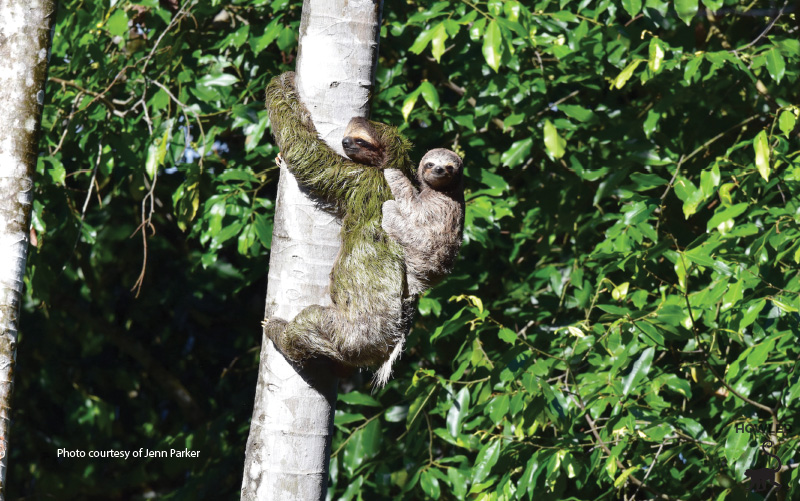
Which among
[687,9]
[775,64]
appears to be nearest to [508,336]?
[687,9]

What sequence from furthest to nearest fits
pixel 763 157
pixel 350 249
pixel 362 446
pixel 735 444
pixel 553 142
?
1. pixel 362 446
2. pixel 553 142
3. pixel 763 157
4. pixel 735 444
5. pixel 350 249

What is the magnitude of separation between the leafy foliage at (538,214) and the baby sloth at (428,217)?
53 cm

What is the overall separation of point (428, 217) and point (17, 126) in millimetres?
1716

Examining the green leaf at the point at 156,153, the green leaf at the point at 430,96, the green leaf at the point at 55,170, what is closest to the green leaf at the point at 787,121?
the green leaf at the point at 430,96

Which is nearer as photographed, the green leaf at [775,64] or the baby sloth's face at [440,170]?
the baby sloth's face at [440,170]

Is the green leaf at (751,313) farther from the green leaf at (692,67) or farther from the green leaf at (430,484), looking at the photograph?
the green leaf at (430,484)

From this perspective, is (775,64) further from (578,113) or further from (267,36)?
(267,36)

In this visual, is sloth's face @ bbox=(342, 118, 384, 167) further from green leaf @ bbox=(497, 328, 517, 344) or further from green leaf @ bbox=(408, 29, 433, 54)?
green leaf @ bbox=(497, 328, 517, 344)

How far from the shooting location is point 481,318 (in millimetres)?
3844

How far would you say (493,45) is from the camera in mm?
3730

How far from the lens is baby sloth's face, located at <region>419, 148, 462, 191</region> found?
10.9ft

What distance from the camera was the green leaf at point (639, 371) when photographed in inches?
141

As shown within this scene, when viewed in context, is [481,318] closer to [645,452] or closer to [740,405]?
[645,452]

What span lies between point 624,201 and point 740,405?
125 centimetres
